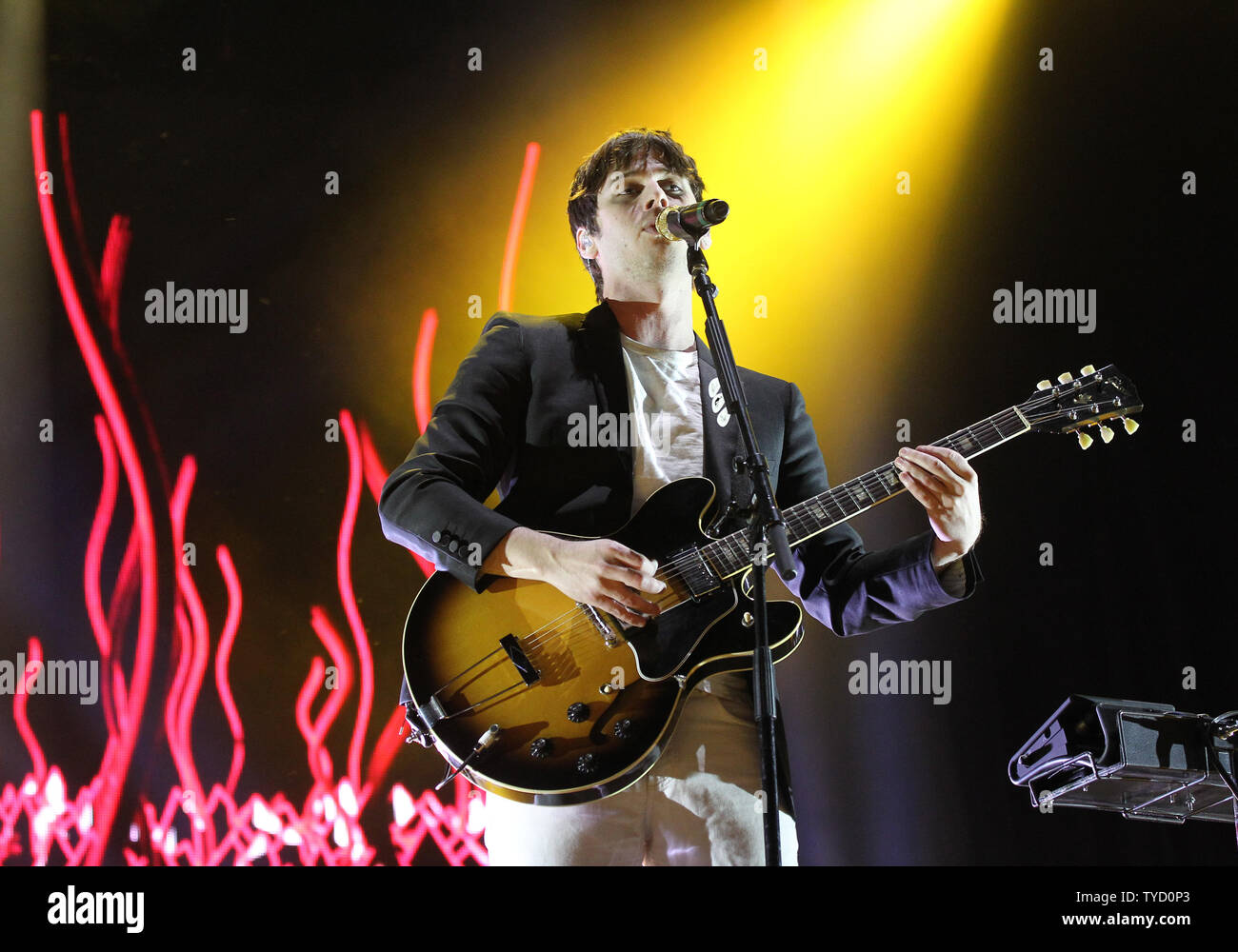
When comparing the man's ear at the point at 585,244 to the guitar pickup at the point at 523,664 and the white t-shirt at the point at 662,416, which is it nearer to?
the white t-shirt at the point at 662,416

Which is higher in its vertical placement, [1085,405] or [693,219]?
[693,219]

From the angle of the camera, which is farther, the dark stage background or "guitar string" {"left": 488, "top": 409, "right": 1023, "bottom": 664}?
the dark stage background

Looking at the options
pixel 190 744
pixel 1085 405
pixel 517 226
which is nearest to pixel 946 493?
pixel 1085 405

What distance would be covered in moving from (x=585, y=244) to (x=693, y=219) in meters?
0.77

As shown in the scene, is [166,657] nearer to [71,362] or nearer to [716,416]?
[71,362]

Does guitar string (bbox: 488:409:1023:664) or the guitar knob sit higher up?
guitar string (bbox: 488:409:1023:664)

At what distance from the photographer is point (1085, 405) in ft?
A: 8.98

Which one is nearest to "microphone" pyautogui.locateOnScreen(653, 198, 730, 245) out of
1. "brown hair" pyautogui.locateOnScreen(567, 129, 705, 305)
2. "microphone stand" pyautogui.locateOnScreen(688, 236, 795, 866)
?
"microphone stand" pyautogui.locateOnScreen(688, 236, 795, 866)

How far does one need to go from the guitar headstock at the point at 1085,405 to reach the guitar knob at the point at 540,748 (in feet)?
4.69

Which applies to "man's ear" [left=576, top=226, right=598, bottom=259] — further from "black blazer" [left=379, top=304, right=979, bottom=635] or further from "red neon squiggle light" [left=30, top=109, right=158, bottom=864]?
"red neon squiggle light" [left=30, top=109, right=158, bottom=864]

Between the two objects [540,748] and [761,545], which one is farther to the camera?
[540,748]

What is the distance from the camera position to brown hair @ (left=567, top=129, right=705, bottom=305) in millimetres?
2936

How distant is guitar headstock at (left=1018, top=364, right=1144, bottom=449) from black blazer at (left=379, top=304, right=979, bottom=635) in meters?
0.47

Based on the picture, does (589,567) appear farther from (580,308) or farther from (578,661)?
(580,308)
